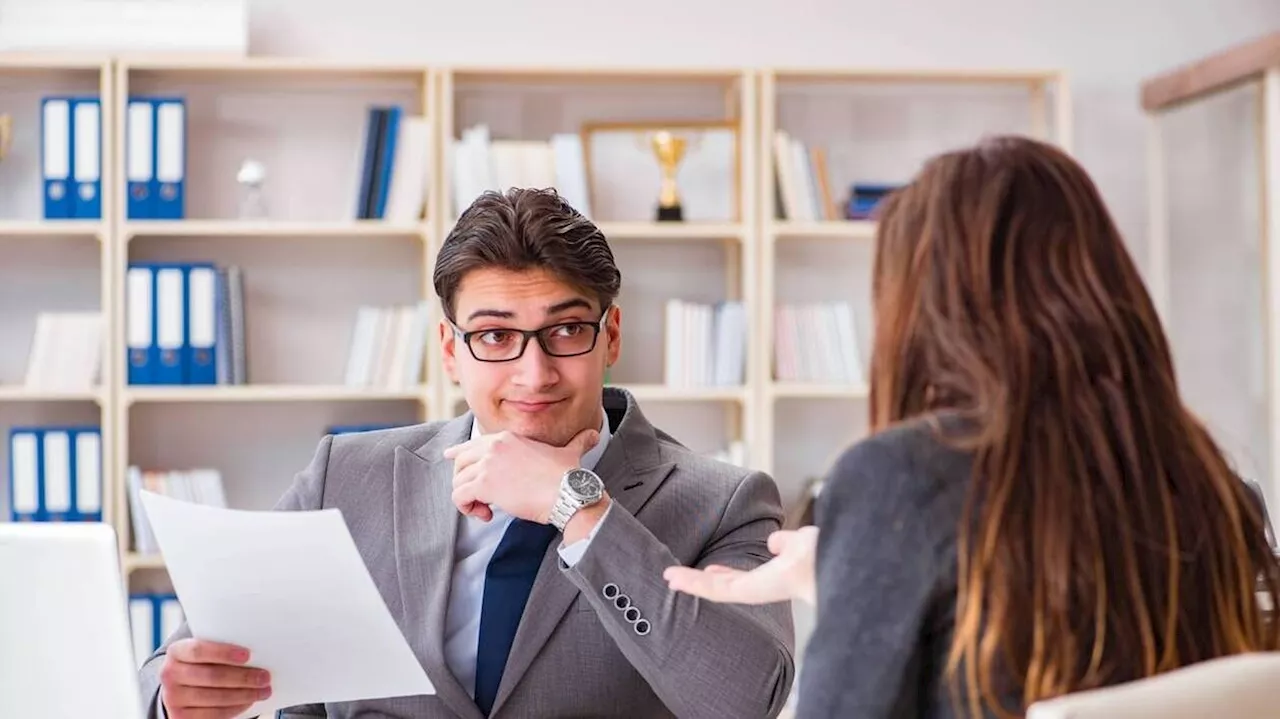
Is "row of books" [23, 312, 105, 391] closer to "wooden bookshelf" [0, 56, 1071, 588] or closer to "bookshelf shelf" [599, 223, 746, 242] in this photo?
"wooden bookshelf" [0, 56, 1071, 588]

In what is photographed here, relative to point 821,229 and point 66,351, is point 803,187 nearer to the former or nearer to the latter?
point 821,229

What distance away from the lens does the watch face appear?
5.10 ft

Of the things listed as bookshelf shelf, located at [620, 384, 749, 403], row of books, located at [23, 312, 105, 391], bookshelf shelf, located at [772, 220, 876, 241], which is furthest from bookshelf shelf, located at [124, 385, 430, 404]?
bookshelf shelf, located at [772, 220, 876, 241]

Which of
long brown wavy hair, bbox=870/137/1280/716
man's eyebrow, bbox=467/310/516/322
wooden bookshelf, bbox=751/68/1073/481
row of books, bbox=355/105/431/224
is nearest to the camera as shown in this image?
long brown wavy hair, bbox=870/137/1280/716

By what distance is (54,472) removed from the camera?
3688 millimetres

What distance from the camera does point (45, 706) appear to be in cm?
142

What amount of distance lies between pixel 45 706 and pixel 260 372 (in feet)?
8.67

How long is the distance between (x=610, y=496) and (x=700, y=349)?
2.14 metres

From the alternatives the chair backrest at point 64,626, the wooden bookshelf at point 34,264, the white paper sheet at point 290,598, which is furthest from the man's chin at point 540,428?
the wooden bookshelf at point 34,264

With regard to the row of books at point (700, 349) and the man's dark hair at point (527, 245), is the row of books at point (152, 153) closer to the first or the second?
the row of books at point (700, 349)

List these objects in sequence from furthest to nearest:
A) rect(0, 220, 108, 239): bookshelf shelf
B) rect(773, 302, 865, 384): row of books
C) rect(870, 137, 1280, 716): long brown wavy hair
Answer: rect(773, 302, 865, 384): row of books
rect(0, 220, 108, 239): bookshelf shelf
rect(870, 137, 1280, 716): long brown wavy hair

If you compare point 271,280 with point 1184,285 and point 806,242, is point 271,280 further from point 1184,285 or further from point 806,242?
point 1184,285

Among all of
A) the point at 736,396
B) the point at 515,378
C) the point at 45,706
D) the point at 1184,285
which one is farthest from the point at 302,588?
the point at 1184,285

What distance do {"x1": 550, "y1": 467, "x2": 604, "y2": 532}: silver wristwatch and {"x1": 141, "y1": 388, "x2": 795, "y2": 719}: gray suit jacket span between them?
35 mm
